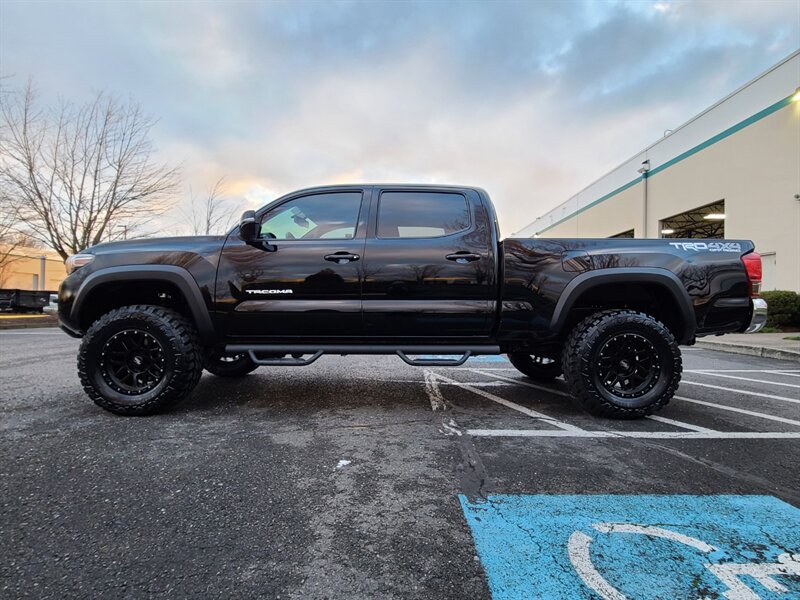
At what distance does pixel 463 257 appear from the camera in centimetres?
368

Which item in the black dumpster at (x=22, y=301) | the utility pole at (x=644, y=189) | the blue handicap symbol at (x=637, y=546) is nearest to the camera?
the blue handicap symbol at (x=637, y=546)

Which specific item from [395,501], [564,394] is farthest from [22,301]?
[395,501]

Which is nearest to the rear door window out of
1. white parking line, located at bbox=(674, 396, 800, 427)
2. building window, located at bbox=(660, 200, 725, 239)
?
white parking line, located at bbox=(674, 396, 800, 427)

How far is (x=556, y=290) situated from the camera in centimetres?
362

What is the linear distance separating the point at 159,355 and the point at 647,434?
4.03 metres

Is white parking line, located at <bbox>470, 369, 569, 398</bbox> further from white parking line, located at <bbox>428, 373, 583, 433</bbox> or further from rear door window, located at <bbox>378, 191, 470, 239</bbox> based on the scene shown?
rear door window, located at <bbox>378, 191, 470, 239</bbox>

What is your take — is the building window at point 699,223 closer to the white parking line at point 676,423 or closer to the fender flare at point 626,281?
the fender flare at point 626,281

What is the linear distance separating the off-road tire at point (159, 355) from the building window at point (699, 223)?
61.5ft

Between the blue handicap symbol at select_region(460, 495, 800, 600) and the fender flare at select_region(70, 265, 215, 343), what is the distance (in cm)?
274

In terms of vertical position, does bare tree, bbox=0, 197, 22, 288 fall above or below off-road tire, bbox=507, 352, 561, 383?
above

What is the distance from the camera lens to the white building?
41.1 feet

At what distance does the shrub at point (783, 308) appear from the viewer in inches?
469

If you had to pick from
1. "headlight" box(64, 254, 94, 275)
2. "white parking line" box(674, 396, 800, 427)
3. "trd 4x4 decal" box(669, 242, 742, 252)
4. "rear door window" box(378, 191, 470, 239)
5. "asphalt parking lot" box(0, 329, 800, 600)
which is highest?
"rear door window" box(378, 191, 470, 239)

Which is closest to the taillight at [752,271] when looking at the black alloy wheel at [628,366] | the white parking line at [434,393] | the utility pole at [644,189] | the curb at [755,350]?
the black alloy wheel at [628,366]
